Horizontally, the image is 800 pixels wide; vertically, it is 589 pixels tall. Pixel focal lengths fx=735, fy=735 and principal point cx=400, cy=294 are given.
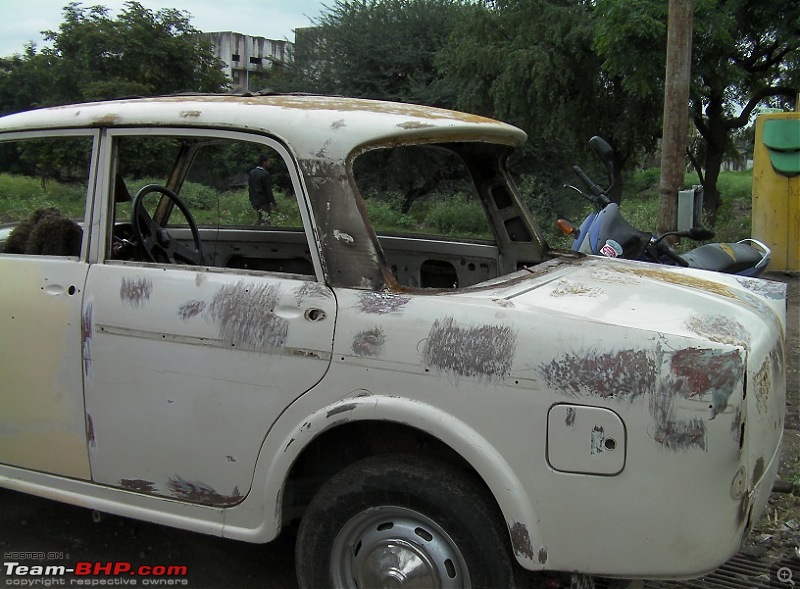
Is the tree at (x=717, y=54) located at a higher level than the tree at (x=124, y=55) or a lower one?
lower

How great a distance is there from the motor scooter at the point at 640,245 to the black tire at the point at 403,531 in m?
2.48

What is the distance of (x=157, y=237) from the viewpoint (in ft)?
11.5

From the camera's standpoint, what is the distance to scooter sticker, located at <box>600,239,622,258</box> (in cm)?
439

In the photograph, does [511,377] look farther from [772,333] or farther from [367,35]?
[367,35]

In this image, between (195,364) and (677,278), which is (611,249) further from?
(195,364)

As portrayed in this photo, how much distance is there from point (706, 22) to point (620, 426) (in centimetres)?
1176

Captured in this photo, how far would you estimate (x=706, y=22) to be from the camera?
11859 millimetres

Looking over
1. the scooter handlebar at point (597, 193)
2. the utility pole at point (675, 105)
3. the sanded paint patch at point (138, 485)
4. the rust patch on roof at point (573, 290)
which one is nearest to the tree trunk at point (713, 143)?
the utility pole at point (675, 105)

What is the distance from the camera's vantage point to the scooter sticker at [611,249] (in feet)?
14.4

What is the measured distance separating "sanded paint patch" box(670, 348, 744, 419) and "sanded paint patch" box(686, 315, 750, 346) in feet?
0.26

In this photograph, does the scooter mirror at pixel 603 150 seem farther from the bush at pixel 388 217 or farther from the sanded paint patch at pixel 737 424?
the sanded paint patch at pixel 737 424

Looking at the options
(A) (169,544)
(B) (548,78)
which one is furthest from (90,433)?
(B) (548,78)

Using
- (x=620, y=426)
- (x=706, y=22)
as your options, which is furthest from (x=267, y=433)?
(x=706, y=22)

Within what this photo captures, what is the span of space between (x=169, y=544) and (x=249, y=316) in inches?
56.3
